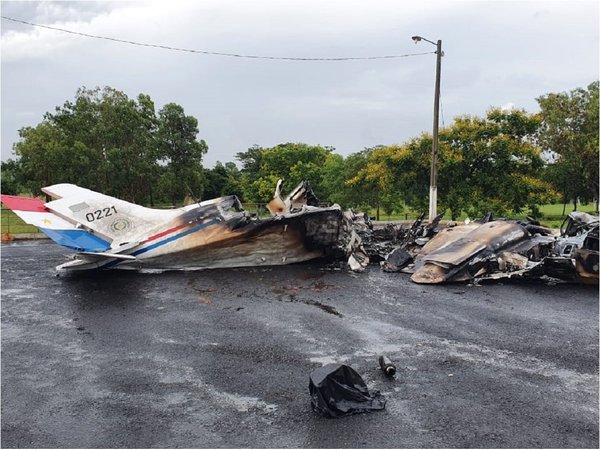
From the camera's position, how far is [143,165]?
83.1ft

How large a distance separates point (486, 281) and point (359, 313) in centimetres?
414

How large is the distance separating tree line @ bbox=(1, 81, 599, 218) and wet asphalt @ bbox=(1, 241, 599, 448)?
5.81 metres

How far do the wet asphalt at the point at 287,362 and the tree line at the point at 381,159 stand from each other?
5.81 m

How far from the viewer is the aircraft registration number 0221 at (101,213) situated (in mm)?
12953

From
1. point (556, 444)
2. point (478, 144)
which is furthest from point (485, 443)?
point (478, 144)

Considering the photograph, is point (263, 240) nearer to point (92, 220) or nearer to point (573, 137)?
point (92, 220)

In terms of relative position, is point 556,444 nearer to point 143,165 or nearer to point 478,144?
point 478,144

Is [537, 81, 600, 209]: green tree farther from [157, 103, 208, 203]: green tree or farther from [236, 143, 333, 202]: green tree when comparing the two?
[157, 103, 208, 203]: green tree

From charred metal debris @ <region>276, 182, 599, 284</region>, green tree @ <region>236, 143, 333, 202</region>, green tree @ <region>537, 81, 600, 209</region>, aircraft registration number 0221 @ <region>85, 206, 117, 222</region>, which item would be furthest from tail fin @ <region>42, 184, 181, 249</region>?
green tree @ <region>537, 81, 600, 209</region>

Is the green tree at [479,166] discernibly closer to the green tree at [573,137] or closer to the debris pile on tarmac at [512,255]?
the debris pile on tarmac at [512,255]

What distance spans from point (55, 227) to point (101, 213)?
1.19 metres

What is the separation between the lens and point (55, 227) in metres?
12.6

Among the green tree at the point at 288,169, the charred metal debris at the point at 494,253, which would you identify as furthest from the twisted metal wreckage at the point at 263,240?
the green tree at the point at 288,169

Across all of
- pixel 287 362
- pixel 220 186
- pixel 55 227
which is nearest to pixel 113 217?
pixel 55 227
